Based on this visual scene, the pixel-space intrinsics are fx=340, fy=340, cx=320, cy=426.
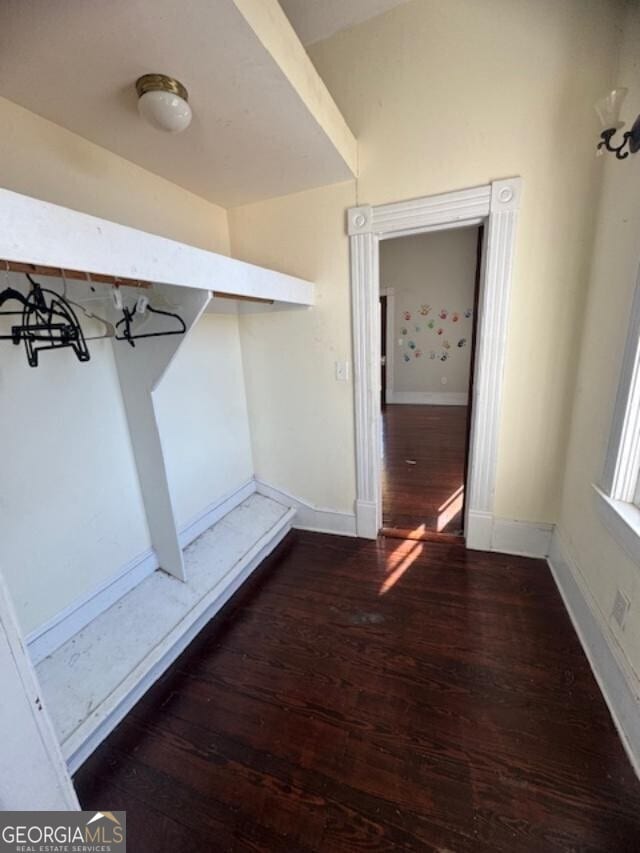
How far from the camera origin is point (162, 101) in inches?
44.4

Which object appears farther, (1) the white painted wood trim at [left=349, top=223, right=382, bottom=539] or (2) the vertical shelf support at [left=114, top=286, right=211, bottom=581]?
(1) the white painted wood trim at [left=349, top=223, right=382, bottom=539]

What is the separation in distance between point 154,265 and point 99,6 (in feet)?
2.01

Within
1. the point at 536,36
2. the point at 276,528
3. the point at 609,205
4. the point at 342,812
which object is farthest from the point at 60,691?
the point at 536,36

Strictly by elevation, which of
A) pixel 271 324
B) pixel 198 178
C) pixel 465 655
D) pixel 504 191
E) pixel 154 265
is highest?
pixel 198 178

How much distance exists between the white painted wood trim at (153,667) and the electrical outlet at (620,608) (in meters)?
1.67

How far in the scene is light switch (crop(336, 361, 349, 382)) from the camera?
Result: 85.0 inches

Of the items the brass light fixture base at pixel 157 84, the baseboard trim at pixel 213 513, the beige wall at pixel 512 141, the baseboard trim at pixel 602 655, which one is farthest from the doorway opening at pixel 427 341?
the brass light fixture base at pixel 157 84

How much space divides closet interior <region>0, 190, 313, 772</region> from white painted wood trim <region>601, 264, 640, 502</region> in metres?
1.49

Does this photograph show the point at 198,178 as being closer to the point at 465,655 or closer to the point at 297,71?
the point at 297,71

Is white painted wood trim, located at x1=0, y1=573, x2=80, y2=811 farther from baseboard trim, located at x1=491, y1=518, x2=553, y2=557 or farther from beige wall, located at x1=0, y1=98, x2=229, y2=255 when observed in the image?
baseboard trim, located at x1=491, y1=518, x2=553, y2=557

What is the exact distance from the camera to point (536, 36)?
Result: 1502 mm

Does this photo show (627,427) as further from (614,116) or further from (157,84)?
(157,84)

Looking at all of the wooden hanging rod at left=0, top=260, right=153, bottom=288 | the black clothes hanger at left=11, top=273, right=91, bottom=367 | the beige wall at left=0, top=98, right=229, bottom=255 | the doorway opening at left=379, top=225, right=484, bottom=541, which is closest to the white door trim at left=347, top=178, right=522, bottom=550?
the beige wall at left=0, top=98, right=229, bottom=255

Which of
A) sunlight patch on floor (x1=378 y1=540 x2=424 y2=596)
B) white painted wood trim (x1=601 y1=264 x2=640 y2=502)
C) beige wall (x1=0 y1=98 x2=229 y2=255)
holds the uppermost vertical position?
beige wall (x1=0 y1=98 x2=229 y2=255)
